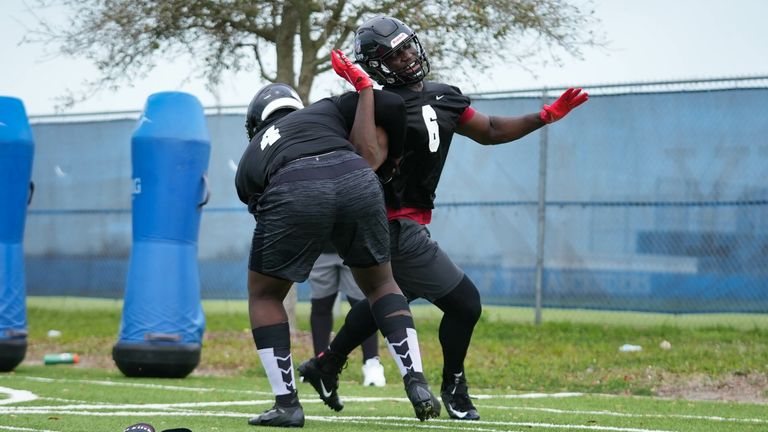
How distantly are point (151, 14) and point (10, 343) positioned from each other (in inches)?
181

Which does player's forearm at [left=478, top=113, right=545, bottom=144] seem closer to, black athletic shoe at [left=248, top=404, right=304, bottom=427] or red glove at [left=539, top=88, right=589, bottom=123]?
red glove at [left=539, top=88, right=589, bottom=123]

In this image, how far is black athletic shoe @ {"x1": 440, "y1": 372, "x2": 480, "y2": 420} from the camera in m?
5.83

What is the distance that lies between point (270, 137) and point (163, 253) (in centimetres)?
417

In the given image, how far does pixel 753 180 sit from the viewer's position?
11.4 m

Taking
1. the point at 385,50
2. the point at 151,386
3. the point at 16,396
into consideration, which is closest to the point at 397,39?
the point at 385,50

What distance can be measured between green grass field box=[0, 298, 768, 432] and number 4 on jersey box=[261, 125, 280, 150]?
124 cm

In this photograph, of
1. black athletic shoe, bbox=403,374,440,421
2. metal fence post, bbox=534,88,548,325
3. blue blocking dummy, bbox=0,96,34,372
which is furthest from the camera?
metal fence post, bbox=534,88,548,325

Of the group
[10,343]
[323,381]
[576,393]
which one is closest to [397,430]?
[323,381]

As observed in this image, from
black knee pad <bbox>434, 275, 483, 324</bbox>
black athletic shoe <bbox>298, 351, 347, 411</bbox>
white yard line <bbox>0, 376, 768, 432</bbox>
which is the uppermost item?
black knee pad <bbox>434, 275, 483, 324</bbox>

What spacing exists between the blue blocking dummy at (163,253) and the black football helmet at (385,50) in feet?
12.8

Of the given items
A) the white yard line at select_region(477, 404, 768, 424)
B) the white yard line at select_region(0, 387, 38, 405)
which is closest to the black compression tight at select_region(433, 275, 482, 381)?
the white yard line at select_region(477, 404, 768, 424)

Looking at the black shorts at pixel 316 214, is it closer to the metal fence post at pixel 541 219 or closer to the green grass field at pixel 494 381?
the green grass field at pixel 494 381

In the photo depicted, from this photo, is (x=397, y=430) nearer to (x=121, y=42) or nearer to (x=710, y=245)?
(x=710, y=245)

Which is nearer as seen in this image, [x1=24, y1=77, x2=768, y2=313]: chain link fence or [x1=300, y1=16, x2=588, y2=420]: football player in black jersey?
[x1=300, y1=16, x2=588, y2=420]: football player in black jersey
